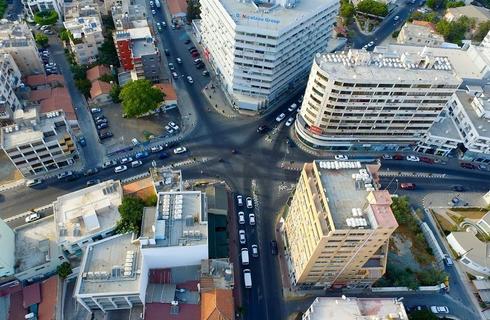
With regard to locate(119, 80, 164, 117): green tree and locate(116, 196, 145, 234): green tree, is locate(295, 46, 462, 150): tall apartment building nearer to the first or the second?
locate(119, 80, 164, 117): green tree

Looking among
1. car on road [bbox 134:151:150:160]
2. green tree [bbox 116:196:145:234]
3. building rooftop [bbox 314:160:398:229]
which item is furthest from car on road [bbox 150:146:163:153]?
building rooftop [bbox 314:160:398:229]

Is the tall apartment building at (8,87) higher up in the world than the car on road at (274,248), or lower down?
higher up

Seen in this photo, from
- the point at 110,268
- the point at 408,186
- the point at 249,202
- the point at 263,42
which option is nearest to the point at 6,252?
the point at 110,268

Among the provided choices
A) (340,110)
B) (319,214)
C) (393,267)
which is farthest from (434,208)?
(319,214)

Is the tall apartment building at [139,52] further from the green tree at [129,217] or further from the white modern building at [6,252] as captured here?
the white modern building at [6,252]

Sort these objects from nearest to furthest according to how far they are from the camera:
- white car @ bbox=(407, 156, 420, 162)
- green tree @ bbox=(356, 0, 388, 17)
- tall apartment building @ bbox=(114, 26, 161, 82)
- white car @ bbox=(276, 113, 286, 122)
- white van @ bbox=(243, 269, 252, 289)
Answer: white van @ bbox=(243, 269, 252, 289)
white car @ bbox=(407, 156, 420, 162)
tall apartment building @ bbox=(114, 26, 161, 82)
white car @ bbox=(276, 113, 286, 122)
green tree @ bbox=(356, 0, 388, 17)

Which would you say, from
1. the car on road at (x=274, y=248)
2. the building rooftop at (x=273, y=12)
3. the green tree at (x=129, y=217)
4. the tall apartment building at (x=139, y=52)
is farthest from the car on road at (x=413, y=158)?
the tall apartment building at (x=139, y=52)

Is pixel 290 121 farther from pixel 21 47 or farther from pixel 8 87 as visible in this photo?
pixel 21 47
